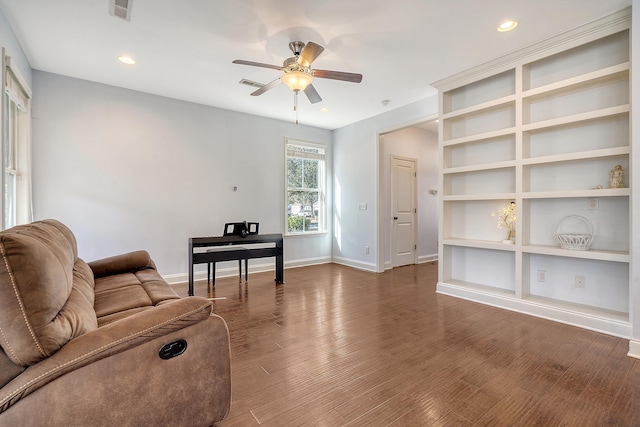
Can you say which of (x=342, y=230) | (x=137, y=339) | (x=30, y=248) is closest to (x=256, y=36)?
(x=30, y=248)

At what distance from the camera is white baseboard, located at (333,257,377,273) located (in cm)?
538

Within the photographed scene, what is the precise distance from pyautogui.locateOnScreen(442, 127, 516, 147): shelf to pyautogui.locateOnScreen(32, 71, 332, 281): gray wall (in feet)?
9.83

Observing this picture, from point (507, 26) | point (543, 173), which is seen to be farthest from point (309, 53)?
point (543, 173)

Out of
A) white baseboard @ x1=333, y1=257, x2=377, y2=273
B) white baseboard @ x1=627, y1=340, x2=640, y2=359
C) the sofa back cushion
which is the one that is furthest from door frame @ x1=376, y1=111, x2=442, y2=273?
the sofa back cushion

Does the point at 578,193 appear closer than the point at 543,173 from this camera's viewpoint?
Yes

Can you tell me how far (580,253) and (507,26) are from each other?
2199 millimetres

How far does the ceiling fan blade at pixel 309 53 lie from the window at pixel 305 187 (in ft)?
9.97

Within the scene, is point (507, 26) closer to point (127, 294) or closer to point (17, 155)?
point (127, 294)

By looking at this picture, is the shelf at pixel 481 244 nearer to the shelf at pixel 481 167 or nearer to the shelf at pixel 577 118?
the shelf at pixel 481 167

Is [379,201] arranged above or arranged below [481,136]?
below

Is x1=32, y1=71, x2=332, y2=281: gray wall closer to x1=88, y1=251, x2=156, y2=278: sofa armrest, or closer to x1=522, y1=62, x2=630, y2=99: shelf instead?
x1=88, y1=251, x2=156, y2=278: sofa armrest

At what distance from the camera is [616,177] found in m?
2.62

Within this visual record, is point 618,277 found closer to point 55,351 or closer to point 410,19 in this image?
point 410,19

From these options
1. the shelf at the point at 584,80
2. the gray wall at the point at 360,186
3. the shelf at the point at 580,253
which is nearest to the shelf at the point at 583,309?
the shelf at the point at 580,253
